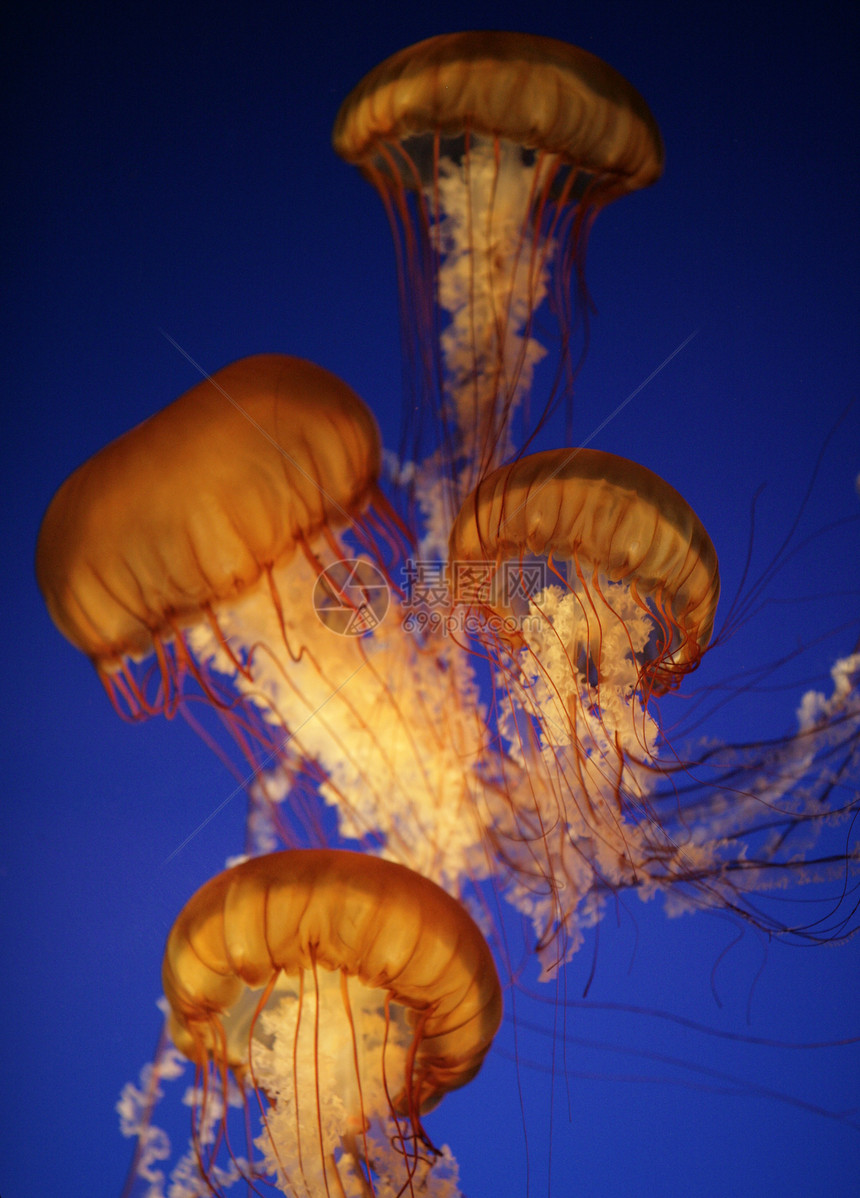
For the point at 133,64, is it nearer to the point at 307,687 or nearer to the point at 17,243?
the point at 17,243

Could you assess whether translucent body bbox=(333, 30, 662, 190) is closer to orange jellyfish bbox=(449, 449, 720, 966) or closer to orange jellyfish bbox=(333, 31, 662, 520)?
orange jellyfish bbox=(333, 31, 662, 520)

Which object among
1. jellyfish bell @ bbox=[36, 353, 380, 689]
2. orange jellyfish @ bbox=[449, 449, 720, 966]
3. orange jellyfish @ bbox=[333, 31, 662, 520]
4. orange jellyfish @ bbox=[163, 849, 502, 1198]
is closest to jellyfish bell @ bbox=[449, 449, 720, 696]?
orange jellyfish @ bbox=[449, 449, 720, 966]

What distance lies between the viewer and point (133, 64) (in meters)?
2.07

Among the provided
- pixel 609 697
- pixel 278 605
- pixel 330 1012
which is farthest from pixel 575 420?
pixel 330 1012

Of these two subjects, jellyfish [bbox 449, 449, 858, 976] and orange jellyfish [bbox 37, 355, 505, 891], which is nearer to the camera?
orange jellyfish [bbox 37, 355, 505, 891]

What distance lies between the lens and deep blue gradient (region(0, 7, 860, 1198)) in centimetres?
205

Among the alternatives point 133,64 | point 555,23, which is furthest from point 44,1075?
point 555,23

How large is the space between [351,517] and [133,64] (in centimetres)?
112

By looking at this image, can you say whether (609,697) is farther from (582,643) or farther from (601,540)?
(601,540)

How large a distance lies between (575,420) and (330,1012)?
4.53ft

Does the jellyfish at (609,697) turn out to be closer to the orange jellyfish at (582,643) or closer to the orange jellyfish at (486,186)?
the orange jellyfish at (582,643)

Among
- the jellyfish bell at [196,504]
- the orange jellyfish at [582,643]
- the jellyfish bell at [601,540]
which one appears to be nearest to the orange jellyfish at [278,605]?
the jellyfish bell at [196,504]

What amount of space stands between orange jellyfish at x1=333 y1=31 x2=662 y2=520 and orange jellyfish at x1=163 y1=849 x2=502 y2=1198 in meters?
0.92

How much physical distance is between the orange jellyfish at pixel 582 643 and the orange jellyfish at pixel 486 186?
0.73 ft
